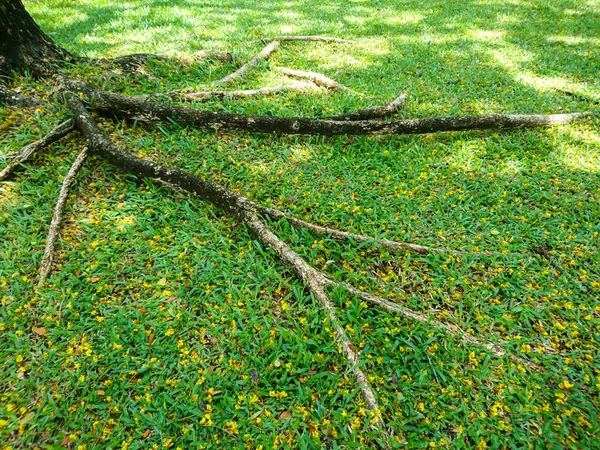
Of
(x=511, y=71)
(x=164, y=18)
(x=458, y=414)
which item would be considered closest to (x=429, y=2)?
(x=511, y=71)

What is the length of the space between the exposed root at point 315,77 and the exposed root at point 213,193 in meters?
3.13

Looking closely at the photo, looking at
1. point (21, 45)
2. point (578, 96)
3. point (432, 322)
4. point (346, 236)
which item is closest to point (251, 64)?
point (21, 45)

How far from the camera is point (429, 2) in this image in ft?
33.4

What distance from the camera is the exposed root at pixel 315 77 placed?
18.5 feet

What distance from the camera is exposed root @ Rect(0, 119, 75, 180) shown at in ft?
11.3

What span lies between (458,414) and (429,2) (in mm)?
11584

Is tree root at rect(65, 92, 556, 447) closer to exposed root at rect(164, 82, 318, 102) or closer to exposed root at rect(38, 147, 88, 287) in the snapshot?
exposed root at rect(38, 147, 88, 287)

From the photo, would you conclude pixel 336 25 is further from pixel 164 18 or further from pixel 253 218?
pixel 253 218

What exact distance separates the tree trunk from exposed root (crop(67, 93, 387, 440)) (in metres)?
0.90

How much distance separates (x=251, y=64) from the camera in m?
6.03

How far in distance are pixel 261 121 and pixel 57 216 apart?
2435mm

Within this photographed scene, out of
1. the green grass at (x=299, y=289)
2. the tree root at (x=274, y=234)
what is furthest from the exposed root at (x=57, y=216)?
the tree root at (x=274, y=234)

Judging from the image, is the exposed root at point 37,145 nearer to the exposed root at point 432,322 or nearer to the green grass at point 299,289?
the green grass at point 299,289

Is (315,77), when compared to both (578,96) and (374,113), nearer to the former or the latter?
(374,113)
